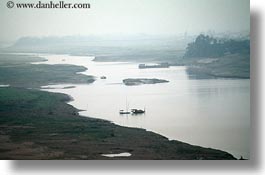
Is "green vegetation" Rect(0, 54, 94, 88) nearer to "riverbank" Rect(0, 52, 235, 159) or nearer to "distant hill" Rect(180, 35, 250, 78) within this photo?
"riverbank" Rect(0, 52, 235, 159)

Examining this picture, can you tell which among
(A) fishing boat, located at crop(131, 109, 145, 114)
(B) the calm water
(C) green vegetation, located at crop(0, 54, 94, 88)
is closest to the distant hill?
(B) the calm water

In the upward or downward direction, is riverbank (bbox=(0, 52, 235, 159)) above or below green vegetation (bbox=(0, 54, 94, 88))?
below

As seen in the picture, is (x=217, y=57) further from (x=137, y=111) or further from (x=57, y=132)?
(x=57, y=132)

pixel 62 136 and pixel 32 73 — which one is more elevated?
pixel 32 73

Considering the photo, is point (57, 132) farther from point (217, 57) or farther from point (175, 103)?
point (217, 57)

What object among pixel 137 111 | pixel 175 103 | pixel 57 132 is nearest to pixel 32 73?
pixel 57 132

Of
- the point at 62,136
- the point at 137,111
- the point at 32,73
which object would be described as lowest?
the point at 62,136
